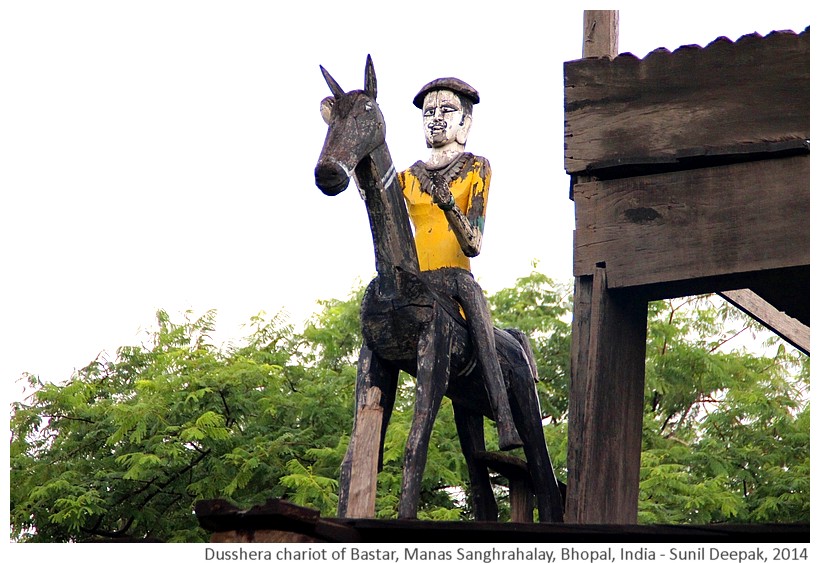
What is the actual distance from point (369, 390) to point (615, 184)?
2.56 m

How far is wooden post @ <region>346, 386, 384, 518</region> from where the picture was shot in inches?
383

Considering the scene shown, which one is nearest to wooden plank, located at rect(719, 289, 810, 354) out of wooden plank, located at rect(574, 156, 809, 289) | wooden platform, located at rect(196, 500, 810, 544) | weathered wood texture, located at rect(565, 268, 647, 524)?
weathered wood texture, located at rect(565, 268, 647, 524)

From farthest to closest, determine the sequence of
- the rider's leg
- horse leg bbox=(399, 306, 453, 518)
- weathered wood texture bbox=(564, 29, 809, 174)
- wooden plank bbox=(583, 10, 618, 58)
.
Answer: wooden plank bbox=(583, 10, 618, 58)
weathered wood texture bbox=(564, 29, 809, 174)
the rider's leg
horse leg bbox=(399, 306, 453, 518)

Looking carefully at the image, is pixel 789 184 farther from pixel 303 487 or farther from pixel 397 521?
pixel 303 487

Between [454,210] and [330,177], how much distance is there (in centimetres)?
100

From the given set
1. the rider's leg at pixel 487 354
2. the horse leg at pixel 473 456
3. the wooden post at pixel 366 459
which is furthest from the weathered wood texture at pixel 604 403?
the wooden post at pixel 366 459

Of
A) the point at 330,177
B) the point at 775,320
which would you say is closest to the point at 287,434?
the point at 775,320

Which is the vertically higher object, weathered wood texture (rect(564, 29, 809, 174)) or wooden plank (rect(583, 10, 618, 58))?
wooden plank (rect(583, 10, 618, 58))

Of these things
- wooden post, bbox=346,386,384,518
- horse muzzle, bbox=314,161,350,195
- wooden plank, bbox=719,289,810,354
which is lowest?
wooden post, bbox=346,386,384,518

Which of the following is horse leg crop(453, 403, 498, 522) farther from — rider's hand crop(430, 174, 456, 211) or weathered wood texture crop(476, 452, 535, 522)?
rider's hand crop(430, 174, 456, 211)

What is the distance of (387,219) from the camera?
10.0m

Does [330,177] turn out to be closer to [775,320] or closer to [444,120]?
[444,120]

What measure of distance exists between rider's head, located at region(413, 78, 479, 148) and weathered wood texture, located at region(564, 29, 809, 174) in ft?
3.32

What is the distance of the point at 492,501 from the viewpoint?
1126cm
